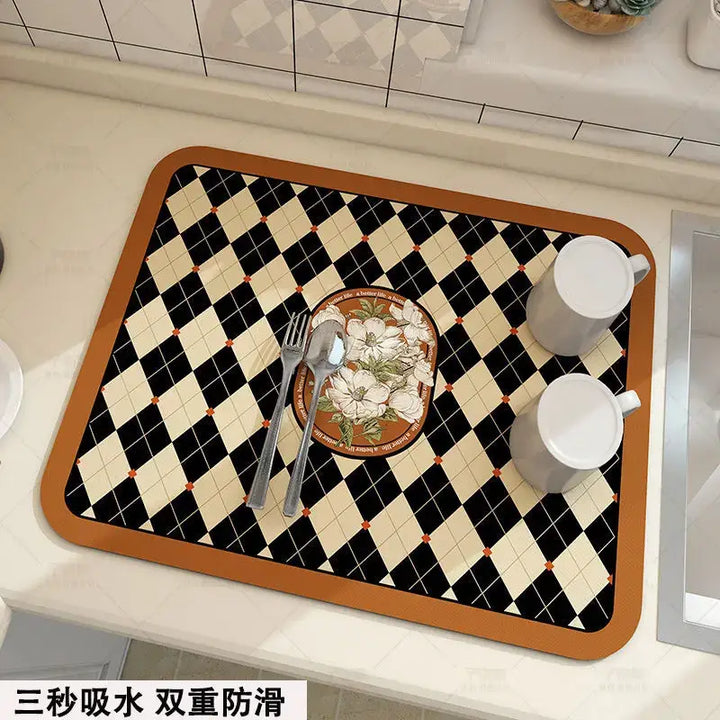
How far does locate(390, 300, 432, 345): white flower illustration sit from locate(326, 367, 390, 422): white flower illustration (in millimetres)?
82

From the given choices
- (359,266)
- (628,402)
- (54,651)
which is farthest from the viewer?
(54,651)

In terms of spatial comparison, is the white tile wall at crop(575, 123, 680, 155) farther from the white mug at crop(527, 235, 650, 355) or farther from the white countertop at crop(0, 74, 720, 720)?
the white mug at crop(527, 235, 650, 355)

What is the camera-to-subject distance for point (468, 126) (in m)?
0.99

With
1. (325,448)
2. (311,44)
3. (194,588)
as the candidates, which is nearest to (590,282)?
(325,448)

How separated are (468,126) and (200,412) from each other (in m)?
0.56

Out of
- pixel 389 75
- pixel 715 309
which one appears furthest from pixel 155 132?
pixel 715 309

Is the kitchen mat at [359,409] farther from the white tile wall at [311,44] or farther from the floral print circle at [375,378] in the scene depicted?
the white tile wall at [311,44]

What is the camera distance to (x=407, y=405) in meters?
0.90

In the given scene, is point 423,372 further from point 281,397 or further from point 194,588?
point 194,588

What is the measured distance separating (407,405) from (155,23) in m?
0.62

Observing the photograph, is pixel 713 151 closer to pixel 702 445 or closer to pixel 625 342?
pixel 625 342

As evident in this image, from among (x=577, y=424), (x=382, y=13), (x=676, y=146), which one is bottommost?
(x=577, y=424)

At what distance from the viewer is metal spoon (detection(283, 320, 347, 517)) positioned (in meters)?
0.83

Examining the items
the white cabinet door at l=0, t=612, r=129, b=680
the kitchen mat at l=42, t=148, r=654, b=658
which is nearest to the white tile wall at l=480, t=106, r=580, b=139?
A: the kitchen mat at l=42, t=148, r=654, b=658
